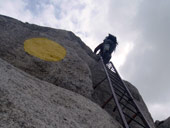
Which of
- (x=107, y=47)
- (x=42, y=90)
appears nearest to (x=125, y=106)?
(x=42, y=90)

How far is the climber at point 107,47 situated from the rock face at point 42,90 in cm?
335

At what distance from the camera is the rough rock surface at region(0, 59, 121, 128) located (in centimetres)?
231

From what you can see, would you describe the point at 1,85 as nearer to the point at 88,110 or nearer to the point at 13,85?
the point at 13,85

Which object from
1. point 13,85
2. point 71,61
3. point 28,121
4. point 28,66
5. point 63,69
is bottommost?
point 28,121

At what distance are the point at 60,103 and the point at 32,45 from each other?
2748 mm

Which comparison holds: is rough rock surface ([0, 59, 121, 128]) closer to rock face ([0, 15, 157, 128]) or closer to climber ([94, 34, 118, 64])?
rock face ([0, 15, 157, 128])

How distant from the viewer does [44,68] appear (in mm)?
4629

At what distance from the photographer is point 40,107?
2816mm

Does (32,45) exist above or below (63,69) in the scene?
above

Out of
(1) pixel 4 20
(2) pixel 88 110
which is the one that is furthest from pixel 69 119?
(1) pixel 4 20

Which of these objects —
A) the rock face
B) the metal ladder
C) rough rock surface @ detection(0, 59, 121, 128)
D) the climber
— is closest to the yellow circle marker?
the rock face

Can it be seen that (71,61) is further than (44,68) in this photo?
Yes

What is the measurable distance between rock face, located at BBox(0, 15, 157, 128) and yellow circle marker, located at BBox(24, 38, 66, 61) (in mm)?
169

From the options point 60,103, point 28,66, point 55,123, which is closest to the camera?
point 55,123
